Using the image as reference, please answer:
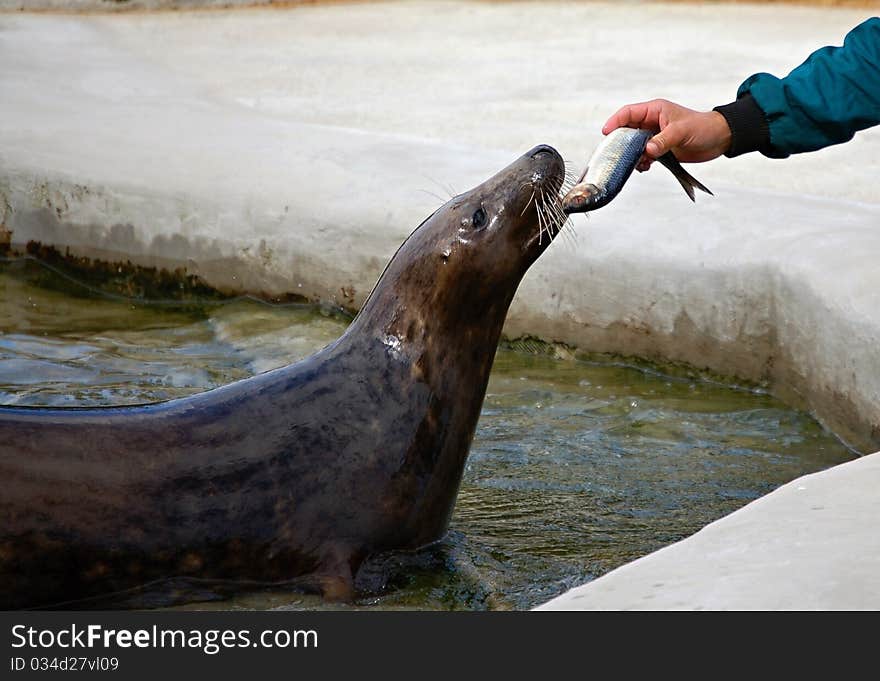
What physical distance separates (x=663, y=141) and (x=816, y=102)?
44cm

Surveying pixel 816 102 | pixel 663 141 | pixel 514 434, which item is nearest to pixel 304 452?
pixel 663 141

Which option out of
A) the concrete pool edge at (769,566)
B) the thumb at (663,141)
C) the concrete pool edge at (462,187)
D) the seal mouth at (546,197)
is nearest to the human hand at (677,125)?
the thumb at (663,141)

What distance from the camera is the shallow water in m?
3.79

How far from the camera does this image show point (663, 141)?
12.9 feet

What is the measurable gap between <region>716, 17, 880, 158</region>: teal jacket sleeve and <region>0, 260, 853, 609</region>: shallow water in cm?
108

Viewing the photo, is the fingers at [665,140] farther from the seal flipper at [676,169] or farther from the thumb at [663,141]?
the seal flipper at [676,169]

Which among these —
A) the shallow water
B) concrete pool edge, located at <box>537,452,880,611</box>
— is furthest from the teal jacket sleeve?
concrete pool edge, located at <box>537,452,880,611</box>

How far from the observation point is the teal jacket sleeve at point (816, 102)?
3.95m

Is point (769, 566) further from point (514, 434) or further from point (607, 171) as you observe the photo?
point (514, 434)

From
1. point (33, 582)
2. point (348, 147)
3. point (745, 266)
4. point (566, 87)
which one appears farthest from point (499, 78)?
point (33, 582)

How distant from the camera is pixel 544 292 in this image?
575cm

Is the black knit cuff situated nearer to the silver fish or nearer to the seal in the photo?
the silver fish
